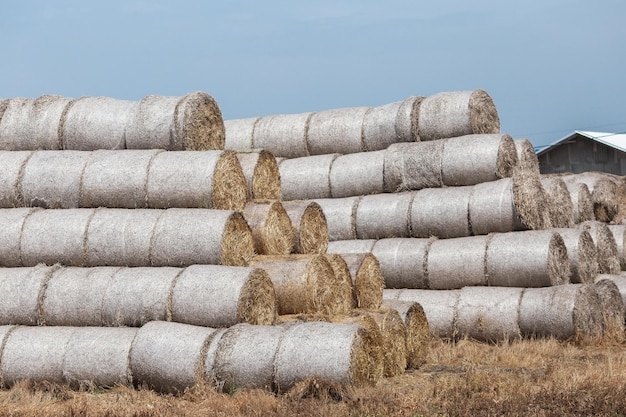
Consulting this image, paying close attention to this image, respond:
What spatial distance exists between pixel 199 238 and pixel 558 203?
8428 mm

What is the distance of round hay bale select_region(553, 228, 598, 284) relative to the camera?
1622 cm

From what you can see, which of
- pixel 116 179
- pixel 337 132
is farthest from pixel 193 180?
pixel 337 132

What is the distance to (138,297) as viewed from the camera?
12.2 metres

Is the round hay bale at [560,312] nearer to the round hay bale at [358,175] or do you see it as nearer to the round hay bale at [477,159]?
the round hay bale at [477,159]

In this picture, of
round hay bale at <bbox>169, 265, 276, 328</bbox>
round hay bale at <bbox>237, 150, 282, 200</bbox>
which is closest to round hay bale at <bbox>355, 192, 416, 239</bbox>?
round hay bale at <bbox>237, 150, 282, 200</bbox>

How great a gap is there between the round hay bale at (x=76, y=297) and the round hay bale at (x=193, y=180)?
1234mm

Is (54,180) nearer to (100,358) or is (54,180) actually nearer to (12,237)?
(12,237)

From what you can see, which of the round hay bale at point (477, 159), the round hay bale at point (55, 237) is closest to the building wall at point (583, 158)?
the round hay bale at point (477, 159)

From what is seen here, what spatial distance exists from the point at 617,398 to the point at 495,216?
6.31 metres

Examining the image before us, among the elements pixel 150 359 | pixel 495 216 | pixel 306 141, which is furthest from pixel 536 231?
pixel 150 359

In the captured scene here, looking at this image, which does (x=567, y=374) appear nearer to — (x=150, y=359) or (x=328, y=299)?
(x=328, y=299)

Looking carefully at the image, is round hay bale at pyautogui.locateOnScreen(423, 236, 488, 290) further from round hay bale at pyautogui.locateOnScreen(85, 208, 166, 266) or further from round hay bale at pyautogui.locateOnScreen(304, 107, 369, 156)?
round hay bale at pyautogui.locateOnScreen(85, 208, 166, 266)

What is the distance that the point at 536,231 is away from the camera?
1579 cm

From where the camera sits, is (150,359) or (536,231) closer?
(150,359)
